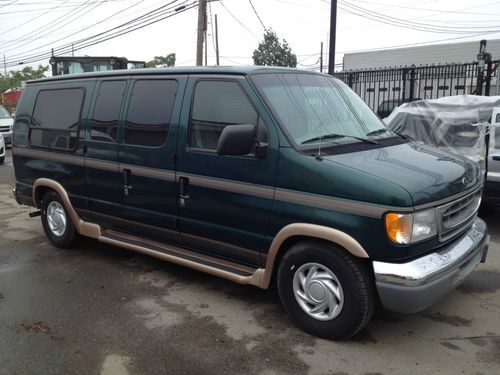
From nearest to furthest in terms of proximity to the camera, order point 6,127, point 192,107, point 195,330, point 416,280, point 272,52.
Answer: point 416,280 < point 195,330 < point 192,107 < point 6,127 < point 272,52

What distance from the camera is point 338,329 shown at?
361cm

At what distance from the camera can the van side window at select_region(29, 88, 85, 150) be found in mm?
5516

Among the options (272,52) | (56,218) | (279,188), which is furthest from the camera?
(272,52)

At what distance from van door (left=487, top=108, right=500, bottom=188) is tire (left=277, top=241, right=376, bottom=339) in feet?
12.8

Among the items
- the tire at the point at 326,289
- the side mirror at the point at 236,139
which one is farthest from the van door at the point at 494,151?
the side mirror at the point at 236,139

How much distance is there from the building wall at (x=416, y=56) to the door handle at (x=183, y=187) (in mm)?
26133

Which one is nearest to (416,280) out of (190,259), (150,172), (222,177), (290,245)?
(290,245)

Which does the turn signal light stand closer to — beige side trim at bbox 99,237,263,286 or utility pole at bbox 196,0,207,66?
beige side trim at bbox 99,237,263,286

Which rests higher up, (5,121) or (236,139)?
(236,139)

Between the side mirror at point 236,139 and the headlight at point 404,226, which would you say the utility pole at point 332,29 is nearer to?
the side mirror at point 236,139

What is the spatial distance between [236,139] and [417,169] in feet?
4.38

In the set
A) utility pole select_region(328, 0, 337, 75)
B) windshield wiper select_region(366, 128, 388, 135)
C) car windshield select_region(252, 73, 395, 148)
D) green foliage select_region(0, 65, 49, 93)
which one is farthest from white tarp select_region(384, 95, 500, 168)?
green foliage select_region(0, 65, 49, 93)

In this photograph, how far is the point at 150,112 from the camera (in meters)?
4.69

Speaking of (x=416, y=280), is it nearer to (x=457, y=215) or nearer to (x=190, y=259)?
(x=457, y=215)
